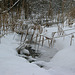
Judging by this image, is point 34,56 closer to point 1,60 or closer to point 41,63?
point 41,63

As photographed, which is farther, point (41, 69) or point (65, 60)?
point (65, 60)

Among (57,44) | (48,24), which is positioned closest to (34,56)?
(57,44)

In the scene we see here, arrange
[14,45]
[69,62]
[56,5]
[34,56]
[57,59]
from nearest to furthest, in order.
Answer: [69,62] → [57,59] → [34,56] → [14,45] → [56,5]

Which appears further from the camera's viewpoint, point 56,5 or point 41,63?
point 56,5

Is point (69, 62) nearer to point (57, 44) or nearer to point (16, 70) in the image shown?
point (16, 70)

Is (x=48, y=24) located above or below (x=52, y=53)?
above

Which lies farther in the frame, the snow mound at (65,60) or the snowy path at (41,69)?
the snow mound at (65,60)

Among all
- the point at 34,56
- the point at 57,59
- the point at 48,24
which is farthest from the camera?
the point at 48,24

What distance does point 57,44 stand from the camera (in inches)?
67.7

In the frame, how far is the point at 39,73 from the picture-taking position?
938 millimetres

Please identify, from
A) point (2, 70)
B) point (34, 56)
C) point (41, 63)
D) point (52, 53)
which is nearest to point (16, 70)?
point (2, 70)

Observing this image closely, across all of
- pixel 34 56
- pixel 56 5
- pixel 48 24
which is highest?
pixel 56 5

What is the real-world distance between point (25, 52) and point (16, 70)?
1.85 ft

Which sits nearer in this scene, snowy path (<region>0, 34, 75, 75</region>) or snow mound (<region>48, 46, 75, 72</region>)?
snowy path (<region>0, 34, 75, 75</region>)
